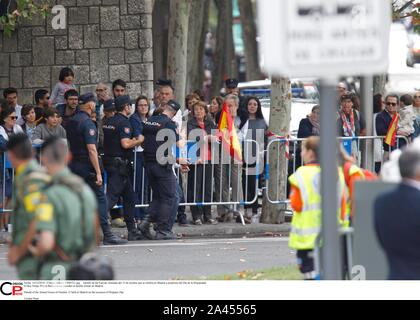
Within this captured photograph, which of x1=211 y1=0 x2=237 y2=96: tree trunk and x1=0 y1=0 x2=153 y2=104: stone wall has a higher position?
x1=211 y1=0 x2=237 y2=96: tree trunk

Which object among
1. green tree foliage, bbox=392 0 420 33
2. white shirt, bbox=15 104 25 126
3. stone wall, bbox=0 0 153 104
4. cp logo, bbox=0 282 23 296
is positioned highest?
green tree foliage, bbox=392 0 420 33

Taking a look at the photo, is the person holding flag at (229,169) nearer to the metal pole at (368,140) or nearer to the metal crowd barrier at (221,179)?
the metal crowd barrier at (221,179)

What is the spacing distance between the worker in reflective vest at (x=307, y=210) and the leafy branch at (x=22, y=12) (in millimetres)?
9499

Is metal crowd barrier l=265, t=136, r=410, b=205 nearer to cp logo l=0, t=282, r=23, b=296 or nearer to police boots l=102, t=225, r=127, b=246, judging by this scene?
police boots l=102, t=225, r=127, b=246

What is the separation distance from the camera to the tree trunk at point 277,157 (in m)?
17.7

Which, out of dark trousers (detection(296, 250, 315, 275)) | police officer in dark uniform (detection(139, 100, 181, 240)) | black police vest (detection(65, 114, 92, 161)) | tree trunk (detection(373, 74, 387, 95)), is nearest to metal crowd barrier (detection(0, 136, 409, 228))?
police officer in dark uniform (detection(139, 100, 181, 240))

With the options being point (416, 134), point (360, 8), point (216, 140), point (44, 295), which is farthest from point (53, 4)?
point (360, 8)

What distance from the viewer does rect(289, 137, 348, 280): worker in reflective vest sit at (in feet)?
32.1

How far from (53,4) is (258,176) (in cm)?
491

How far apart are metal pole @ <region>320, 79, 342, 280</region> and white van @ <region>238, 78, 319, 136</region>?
1692 centimetres

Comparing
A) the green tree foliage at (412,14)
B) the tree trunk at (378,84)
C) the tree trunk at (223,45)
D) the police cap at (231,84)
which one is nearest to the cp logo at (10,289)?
the police cap at (231,84)

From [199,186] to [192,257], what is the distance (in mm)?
3298
